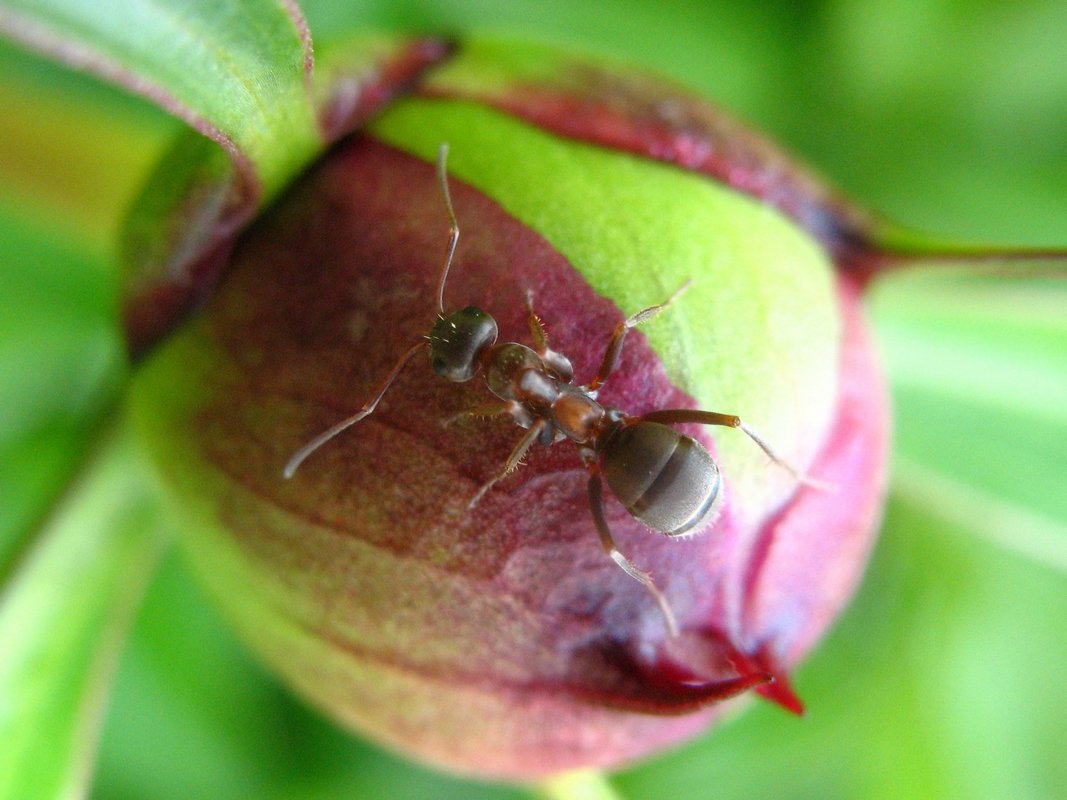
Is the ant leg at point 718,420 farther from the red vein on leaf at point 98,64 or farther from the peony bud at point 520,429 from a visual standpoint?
the red vein on leaf at point 98,64

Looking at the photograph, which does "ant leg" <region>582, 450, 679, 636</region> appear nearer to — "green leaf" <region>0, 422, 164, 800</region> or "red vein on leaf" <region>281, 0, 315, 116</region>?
"red vein on leaf" <region>281, 0, 315, 116</region>

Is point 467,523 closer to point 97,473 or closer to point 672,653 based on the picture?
point 672,653

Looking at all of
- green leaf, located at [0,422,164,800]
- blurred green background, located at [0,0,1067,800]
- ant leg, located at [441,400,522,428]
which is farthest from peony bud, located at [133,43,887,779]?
blurred green background, located at [0,0,1067,800]

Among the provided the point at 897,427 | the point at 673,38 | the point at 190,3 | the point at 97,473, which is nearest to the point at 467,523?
the point at 190,3

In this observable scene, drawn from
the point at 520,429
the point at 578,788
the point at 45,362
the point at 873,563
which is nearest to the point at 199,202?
the point at 520,429

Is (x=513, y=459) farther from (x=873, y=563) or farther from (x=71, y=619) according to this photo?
(x=873, y=563)
